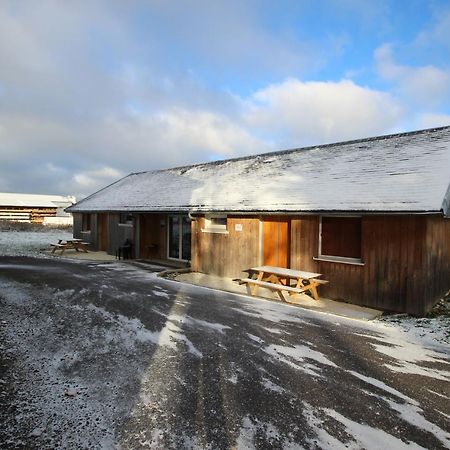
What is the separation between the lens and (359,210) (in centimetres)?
839

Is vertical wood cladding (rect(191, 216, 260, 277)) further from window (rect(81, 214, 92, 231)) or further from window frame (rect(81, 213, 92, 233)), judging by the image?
window (rect(81, 214, 92, 231))

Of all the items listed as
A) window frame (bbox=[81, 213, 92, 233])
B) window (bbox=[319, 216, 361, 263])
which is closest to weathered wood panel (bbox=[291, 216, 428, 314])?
window (bbox=[319, 216, 361, 263])

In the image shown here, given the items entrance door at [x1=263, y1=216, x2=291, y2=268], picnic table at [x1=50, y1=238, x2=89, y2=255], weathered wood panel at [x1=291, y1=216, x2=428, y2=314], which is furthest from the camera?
picnic table at [x1=50, y1=238, x2=89, y2=255]

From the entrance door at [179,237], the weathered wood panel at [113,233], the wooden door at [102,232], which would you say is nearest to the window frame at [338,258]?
the entrance door at [179,237]

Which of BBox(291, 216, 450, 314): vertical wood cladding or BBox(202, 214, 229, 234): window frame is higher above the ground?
BBox(202, 214, 229, 234): window frame

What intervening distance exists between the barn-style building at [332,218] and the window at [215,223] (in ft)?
0.14

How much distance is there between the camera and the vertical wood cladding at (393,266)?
778cm

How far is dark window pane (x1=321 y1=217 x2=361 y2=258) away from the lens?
9.02 m

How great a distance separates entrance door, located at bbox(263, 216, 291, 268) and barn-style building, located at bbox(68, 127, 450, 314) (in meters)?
0.03

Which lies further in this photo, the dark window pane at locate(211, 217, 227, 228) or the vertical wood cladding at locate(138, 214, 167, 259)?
the vertical wood cladding at locate(138, 214, 167, 259)

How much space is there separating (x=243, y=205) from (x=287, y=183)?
1778mm

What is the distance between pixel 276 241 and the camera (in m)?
11.0

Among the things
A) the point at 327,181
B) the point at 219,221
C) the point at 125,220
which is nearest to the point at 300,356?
the point at 327,181

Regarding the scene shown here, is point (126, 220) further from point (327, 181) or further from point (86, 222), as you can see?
point (327, 181)
